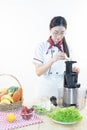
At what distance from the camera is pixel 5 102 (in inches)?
55.7

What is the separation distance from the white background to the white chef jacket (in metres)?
0.73

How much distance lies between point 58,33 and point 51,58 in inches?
8.9

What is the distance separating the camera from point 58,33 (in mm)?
1951

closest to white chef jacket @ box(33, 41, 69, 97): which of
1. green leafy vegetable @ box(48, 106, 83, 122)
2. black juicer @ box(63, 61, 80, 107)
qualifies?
black juicer @ box(63, 61, 80, 107)

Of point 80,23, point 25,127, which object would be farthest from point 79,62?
point 25,127

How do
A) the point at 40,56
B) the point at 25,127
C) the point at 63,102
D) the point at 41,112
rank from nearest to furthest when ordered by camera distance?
the point at 25,127, the point at 41,112, the point at 63,102, the point at 40,56

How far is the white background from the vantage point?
276cm

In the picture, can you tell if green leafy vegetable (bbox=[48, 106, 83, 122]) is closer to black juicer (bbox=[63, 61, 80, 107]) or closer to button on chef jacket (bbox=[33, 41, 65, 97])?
black juicer (bbox=[63, 61, 80, 107])

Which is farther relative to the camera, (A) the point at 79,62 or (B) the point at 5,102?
(A) the point at 79,62

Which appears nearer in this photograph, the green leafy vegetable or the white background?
the green leafy vegetable

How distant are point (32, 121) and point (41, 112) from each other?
14cm

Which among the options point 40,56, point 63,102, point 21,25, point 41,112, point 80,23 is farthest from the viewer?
point 80,23

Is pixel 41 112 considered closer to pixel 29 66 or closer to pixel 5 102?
pixel 5 102

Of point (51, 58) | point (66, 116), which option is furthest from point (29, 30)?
point (66, 116)
